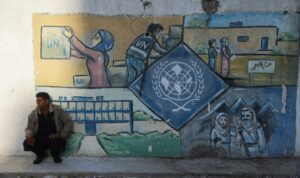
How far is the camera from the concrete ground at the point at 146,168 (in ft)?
19.2

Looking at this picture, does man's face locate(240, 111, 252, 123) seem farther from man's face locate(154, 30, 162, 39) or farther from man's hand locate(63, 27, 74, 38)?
man's hand locate(63, 27, 74, 38)

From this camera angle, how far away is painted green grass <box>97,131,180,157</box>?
6422 mm

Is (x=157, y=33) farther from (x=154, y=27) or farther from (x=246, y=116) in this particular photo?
(x=246, y=116)

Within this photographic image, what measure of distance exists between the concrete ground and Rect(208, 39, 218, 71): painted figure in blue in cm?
132

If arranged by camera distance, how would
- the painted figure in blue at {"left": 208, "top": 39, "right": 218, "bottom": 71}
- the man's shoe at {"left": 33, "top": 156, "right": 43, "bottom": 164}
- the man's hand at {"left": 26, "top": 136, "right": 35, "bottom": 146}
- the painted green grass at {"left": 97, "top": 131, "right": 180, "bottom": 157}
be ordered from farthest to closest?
→ the painted green grass at {"left": 97, "top": 131, "right": 180, "bottom": 157} → the painted figure in blue at {"left": 208, "top": 39, "right": 218, "bottom": 71} → the man's shoe at {"left": 33, "top": 156, "right": 43, "bottom": 164} → the man's hand at {"left": 26, "top": 136, "right": 35, "bottom": 146}

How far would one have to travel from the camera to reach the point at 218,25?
626 centimetres

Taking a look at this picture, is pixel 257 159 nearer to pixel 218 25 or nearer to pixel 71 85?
pixel 218 25

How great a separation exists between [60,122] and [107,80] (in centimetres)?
85

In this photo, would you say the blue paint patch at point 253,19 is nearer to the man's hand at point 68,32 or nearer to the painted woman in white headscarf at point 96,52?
the painted woman in white headscarf at point 96,52

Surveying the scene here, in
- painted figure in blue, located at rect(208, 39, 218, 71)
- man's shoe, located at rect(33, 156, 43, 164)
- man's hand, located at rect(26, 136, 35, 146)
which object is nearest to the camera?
man's hand, located at rect(26, 136, 35, 146)

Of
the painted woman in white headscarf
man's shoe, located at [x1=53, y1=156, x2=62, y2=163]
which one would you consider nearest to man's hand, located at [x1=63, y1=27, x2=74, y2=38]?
the painted woman in white headscarf

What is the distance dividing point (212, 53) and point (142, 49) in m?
0.96

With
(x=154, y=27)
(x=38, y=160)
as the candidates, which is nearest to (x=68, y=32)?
(x=154, y=27)

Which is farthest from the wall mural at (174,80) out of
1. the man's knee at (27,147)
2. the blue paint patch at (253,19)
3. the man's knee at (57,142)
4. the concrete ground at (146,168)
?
the man's knee at (27,147)
